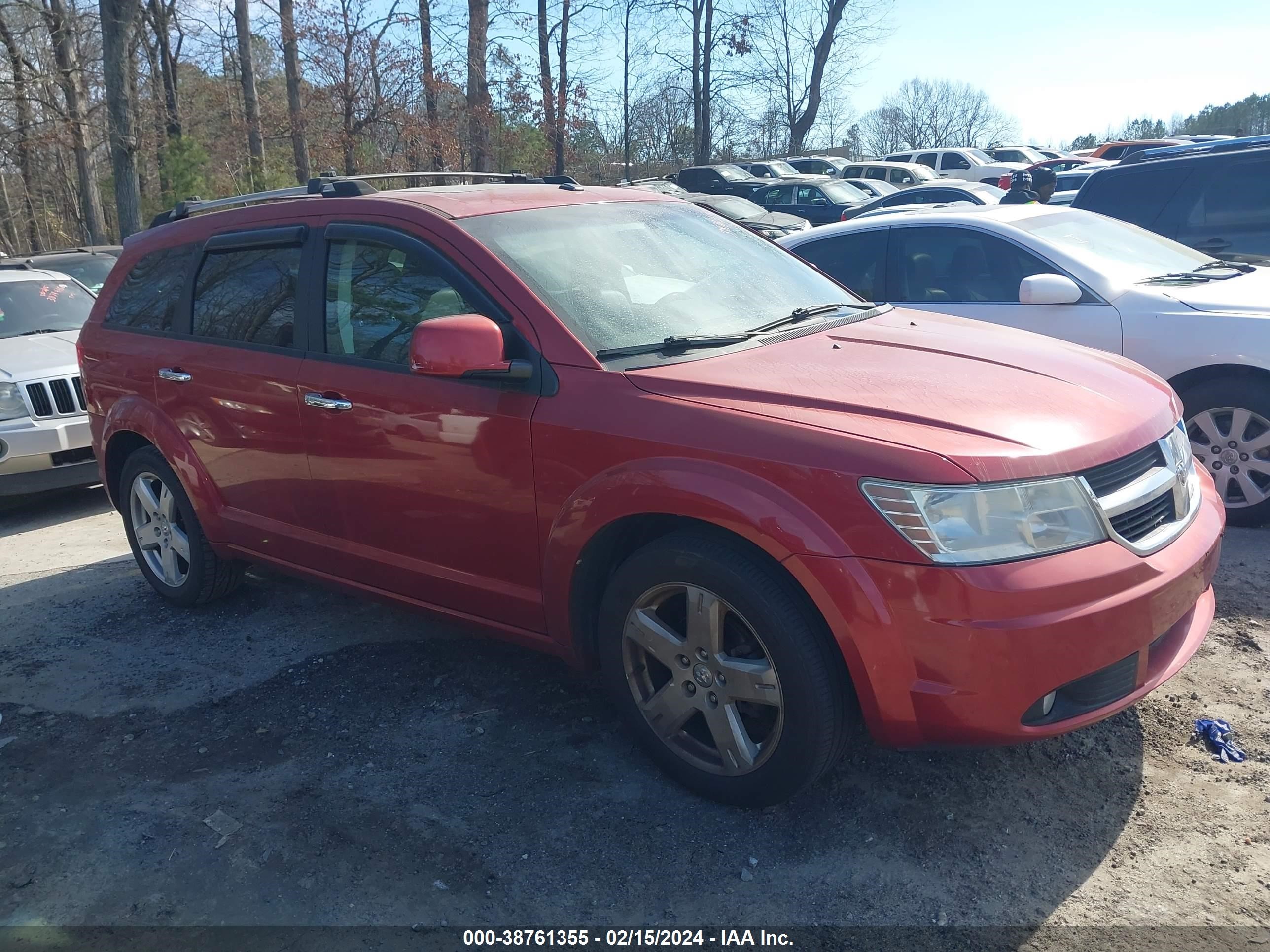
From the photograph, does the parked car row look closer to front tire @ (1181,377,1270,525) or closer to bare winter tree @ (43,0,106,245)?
front tire @ (1181,377,1270,525)

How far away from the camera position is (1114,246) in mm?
6051

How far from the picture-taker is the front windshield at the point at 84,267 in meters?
10.1

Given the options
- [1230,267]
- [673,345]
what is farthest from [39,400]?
[1230,267]

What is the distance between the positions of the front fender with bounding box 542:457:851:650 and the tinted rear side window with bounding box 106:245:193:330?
2566 mm

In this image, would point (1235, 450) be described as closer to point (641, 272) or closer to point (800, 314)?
point (800, 314)

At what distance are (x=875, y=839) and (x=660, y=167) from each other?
3582 centimetres

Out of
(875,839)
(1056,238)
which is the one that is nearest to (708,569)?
(875,839)

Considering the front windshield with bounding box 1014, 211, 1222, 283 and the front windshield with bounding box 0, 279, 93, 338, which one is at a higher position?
the front windshield with bounding box 1014, 211, 1222, 283

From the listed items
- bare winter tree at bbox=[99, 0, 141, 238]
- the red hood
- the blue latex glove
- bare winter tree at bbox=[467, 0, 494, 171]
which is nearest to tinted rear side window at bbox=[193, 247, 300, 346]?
the red hood

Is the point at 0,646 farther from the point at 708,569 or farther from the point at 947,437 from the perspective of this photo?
the point at 947,437

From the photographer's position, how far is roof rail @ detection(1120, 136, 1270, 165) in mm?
7434

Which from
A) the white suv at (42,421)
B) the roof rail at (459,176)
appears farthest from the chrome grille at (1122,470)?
the white suv at (42,421)

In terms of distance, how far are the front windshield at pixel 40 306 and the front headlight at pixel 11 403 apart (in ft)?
4.56

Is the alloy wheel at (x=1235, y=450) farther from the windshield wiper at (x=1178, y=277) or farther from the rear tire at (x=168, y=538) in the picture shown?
the rear tire at (x=168, y=538)
